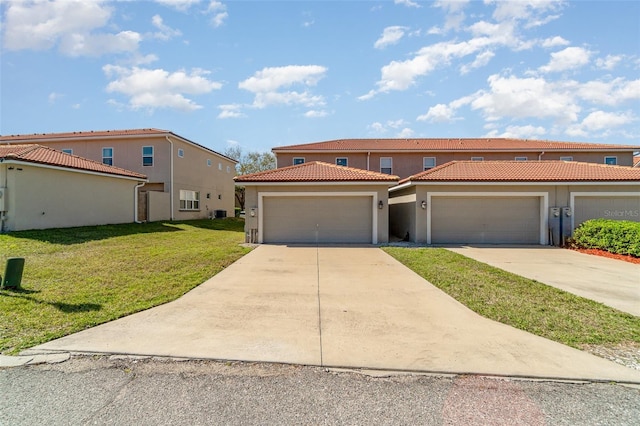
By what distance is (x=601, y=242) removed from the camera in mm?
11352

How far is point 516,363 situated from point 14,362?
557cm

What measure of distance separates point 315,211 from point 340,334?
9495 millimetres

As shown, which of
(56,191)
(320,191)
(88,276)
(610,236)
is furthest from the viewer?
(56,191)

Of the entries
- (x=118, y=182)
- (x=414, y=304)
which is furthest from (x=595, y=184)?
(x=118, y=182)

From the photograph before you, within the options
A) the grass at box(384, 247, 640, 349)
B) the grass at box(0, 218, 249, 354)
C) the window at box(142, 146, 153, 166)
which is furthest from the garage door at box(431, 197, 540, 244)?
the window at box(142, 146, 153, 166)

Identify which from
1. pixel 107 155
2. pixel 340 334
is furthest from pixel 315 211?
pixel 107 155

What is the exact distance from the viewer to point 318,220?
13656mm

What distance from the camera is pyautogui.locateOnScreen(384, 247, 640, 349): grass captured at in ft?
14.2

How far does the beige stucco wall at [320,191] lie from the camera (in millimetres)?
13391

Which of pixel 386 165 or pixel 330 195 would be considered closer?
pixel 330 195

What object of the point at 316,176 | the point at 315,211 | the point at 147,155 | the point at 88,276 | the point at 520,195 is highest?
the point at 147,155

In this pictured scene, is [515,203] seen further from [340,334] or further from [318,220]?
[340,334]

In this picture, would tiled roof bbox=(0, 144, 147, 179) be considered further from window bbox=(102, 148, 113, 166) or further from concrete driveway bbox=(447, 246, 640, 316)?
concrete driveway bbox=(447, 246, 640, 316)

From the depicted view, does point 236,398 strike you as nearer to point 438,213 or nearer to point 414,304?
point 414,304
